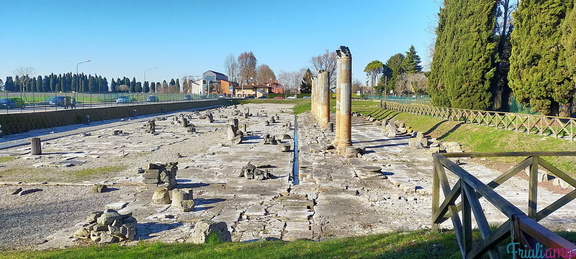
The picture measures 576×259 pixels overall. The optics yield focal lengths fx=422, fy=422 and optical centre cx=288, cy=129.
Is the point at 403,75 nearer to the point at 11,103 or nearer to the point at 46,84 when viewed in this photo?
the point at 11,103

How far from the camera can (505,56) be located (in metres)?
30.8

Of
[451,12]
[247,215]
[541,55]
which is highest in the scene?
[451,12]

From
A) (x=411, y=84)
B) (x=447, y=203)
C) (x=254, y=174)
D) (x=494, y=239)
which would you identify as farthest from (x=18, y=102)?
(x=411, y=84)

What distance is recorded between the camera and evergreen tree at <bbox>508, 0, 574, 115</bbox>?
2058cm

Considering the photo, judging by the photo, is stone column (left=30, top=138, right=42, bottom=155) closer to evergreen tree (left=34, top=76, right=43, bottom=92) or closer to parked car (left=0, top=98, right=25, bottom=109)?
parked car (left=0, top=98, right=25, bottom=109)

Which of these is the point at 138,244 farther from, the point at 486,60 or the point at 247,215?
the point at 486,60

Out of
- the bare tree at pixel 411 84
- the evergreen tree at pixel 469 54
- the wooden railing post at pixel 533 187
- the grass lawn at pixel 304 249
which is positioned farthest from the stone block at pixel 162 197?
the bare tree at pixel 411 84

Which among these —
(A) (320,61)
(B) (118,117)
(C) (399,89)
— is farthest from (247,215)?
(A) (320,61)

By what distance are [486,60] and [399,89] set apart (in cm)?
4966

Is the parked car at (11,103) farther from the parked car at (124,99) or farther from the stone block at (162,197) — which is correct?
the stone block at (162,197)

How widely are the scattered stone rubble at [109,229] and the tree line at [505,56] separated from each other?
756 inches

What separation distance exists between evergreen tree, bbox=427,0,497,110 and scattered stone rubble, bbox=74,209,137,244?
27.0 meters

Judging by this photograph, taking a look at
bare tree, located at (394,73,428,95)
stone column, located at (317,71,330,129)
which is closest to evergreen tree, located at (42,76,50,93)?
bare tree, located at (394,73,428,95)

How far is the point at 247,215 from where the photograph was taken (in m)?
9.53
